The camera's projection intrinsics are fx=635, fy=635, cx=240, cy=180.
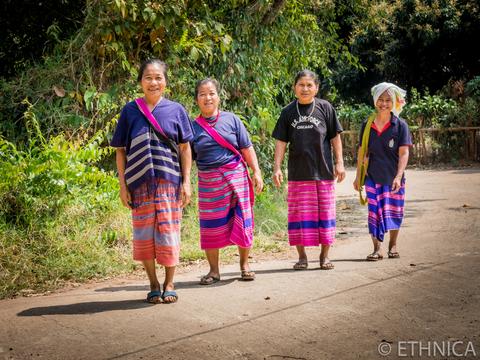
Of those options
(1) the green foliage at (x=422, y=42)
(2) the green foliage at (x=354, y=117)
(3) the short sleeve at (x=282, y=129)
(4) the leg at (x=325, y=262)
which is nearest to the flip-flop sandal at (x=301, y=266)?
(4) the leg at (x=325, y=262)

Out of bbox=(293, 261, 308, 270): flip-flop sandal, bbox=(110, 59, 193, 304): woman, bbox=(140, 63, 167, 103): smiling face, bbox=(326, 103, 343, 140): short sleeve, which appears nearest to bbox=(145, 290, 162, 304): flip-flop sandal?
bbox=(110, 59, 193, 304): woman

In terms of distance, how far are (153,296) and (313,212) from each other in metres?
1.93

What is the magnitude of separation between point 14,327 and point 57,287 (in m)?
1.27

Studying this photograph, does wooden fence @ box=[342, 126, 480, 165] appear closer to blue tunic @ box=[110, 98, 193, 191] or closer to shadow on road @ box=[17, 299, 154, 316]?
blue tunic @ box=[110, 98, 193, 191]

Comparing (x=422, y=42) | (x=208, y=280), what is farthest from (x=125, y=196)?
(x=422, y=42)

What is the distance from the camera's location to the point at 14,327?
4.27m

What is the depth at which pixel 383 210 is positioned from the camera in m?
6.49

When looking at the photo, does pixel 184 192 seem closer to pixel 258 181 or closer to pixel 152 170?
pixel 152 170

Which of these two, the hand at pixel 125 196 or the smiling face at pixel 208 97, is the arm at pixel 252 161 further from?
the hand at pixel 125 196

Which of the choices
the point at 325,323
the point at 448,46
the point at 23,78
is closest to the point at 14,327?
the point at 325,323

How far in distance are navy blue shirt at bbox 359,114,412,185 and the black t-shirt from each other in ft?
2.32

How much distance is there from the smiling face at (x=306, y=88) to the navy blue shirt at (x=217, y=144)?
80 centimetres

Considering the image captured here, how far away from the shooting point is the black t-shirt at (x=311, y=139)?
6.00 m

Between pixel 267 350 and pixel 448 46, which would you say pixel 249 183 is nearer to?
pixel 267 350
